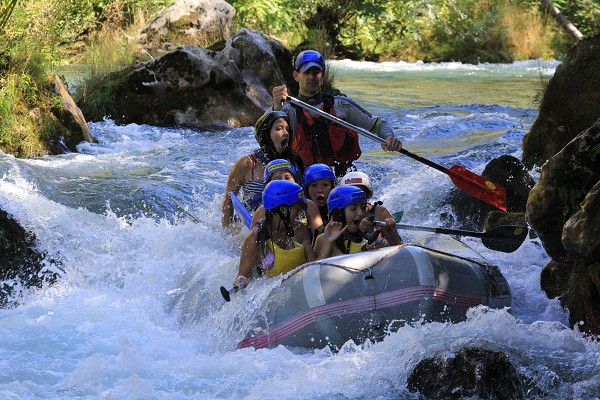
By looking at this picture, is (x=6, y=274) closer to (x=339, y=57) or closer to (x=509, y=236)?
(x=509, y=236)

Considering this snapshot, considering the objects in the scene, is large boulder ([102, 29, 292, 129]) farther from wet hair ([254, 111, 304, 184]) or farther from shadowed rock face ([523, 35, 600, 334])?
shadowed rock face ([523, 35, 600, 334])

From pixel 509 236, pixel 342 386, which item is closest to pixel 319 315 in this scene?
pixel 342 386

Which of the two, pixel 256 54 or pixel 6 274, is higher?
pixel 256 54

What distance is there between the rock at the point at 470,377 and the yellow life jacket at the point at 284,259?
118 centimetres

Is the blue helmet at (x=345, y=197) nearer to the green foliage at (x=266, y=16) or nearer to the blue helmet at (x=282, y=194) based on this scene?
the blue helmet at (x=282, y=194)

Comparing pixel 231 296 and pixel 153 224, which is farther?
pixel 153 224

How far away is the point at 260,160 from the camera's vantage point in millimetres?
6355

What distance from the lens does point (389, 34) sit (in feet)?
71.2

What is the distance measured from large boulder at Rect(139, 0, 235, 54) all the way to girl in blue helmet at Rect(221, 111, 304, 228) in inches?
336

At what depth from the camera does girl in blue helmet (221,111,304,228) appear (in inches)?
238

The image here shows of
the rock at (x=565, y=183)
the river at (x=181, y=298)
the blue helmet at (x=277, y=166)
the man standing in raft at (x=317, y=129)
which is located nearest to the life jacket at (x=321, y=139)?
the man standing in raft at (x=317, y=129)

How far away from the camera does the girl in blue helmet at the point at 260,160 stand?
19.8ft

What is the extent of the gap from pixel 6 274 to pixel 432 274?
3.15 metres

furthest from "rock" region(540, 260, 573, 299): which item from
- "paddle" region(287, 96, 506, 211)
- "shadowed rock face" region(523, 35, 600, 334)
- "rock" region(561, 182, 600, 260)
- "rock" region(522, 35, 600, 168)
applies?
"rock" region(522, 35, 600, 168)
